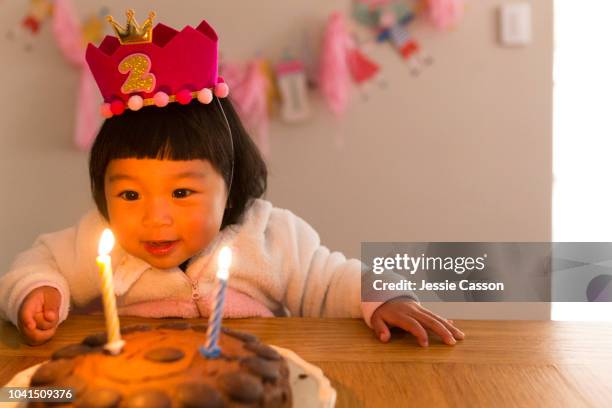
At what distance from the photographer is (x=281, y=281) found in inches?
50.5

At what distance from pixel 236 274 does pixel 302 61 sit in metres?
1.26

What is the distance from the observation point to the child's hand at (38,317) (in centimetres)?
90

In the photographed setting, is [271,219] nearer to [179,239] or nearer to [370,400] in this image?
[179,239]

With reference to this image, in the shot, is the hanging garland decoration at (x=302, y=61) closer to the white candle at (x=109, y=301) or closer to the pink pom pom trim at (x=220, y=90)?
the pink pom pom trim at (x=220, y=90)

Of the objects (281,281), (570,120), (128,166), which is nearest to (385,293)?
(281,281)

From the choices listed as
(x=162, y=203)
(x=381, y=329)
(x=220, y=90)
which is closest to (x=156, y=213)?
(x=162, y=203)

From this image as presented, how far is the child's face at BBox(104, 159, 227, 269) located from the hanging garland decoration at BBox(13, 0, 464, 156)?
1.31 meters

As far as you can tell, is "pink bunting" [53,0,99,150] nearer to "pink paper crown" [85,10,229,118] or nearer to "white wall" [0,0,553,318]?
"white wall" [0,0,553,318]

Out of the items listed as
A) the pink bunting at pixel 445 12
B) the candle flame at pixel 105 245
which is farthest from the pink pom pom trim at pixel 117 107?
the pink bunting at pixel 445 12

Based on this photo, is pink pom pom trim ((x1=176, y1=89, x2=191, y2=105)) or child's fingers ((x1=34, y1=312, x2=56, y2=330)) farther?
pink pom pom trim ((x1=176, y1=89, x2=191, y2=105))

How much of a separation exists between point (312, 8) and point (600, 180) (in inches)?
45.5

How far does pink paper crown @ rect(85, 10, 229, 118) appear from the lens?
0.98m

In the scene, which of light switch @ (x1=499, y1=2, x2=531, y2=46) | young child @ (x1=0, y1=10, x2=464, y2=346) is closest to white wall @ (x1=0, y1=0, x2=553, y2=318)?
light switch @ (x1=499, y1=2, x2=531, y2=46)

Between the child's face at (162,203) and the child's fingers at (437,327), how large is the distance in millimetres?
340
